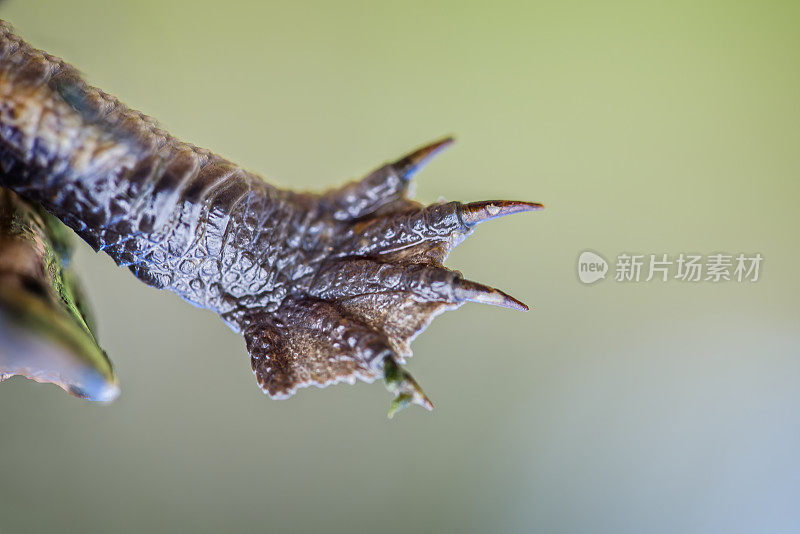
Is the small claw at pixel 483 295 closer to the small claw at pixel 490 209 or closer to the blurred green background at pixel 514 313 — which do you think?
the small claw at pixel 490 209

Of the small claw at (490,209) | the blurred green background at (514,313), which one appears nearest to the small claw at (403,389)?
the small claw at (490,209)

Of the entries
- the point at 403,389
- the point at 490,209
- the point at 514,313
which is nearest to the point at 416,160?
the point at 490,209

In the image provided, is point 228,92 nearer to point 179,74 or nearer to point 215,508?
point 179,74

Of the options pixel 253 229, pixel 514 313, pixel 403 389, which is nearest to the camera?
pixel 403 389

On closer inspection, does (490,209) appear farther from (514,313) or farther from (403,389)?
(514,313)

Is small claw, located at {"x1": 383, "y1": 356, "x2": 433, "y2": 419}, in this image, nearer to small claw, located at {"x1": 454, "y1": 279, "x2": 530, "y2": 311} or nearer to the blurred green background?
small claw, located at {"x1": 454, "y1": 279, "x2": 530, "y2": 311}

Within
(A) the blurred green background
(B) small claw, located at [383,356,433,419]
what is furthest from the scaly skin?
(A) the blurred green background

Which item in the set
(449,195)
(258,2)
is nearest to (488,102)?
(449,195)

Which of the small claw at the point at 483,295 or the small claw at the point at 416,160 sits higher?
the small claw at the point at 416,160
